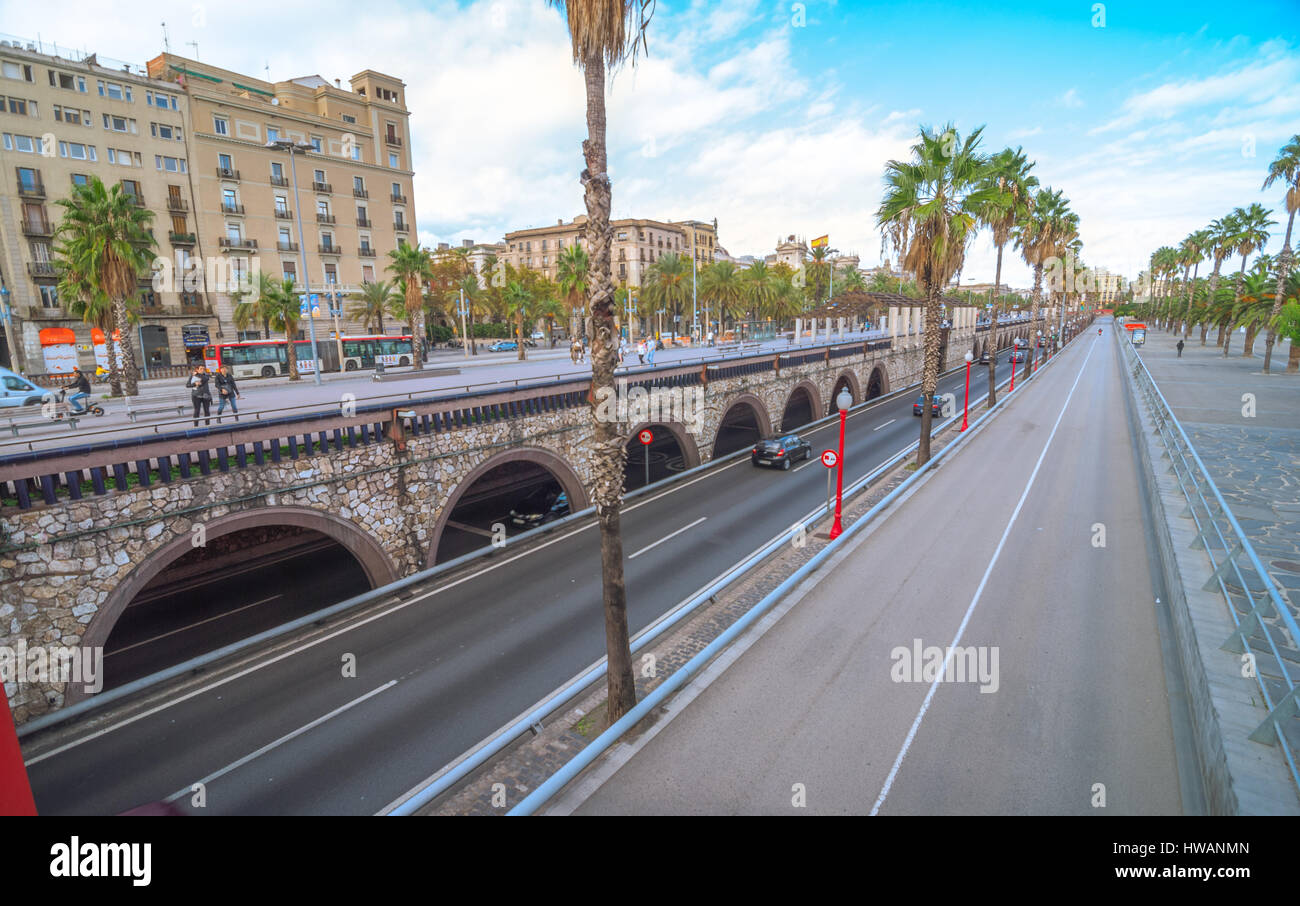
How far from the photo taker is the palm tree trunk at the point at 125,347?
2802cm

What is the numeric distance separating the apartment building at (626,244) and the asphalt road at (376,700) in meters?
96.8

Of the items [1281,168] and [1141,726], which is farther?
[1281,168]

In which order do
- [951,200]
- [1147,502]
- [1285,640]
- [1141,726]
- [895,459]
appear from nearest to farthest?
[1285,640]
[1141,726]
[1147,502]
[951,200]
[895,459]

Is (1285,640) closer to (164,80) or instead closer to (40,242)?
(40,242)

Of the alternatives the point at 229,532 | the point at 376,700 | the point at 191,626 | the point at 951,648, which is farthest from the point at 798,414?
the point at 376,700

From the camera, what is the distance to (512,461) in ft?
73.7

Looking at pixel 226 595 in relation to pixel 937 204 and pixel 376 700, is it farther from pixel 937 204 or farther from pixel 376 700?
pixel 937 204

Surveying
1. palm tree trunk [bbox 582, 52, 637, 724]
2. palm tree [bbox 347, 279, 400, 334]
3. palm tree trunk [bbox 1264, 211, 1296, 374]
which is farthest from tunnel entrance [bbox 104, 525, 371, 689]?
palm tree trunk [bbox 1264, 211, 1296, 374]

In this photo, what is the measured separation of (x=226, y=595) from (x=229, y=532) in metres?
7.01

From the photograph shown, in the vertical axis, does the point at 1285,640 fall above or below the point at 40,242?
below

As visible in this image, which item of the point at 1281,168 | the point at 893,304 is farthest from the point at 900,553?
the point at 1281,168

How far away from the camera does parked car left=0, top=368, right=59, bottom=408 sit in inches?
963
